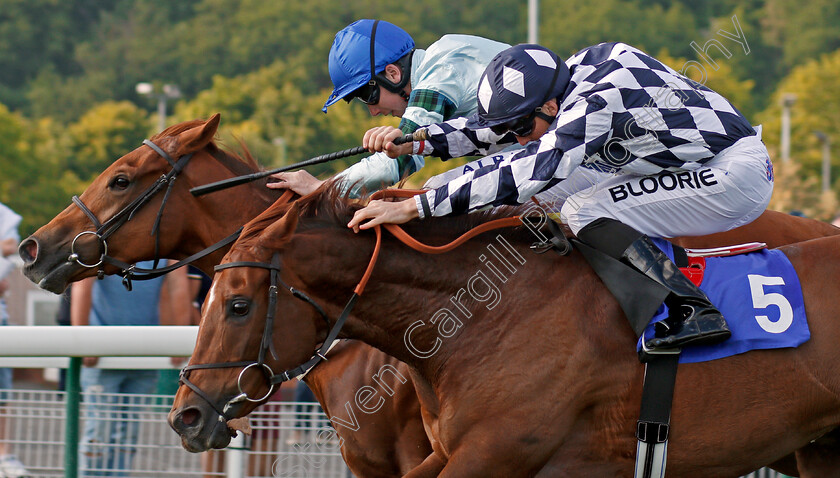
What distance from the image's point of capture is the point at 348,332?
10.3ft

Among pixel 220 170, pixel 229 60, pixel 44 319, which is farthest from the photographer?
pixel 229 60

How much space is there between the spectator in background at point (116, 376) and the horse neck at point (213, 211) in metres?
0.72

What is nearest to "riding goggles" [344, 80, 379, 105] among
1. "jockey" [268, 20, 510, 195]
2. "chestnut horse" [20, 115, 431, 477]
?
"jockey" [268, 20, 510, 195]

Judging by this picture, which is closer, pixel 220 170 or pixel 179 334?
pixel 179 334

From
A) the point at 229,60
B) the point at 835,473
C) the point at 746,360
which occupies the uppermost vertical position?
the point at 229,60

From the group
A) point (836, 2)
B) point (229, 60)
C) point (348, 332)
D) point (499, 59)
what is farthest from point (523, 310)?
point (229, 60)

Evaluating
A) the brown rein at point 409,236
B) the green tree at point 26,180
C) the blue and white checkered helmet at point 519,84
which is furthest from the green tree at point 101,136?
the blue and white checkered helmet at point 519,84

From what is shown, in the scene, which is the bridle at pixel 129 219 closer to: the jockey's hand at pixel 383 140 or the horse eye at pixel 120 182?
the horse eye at pixel 120 182

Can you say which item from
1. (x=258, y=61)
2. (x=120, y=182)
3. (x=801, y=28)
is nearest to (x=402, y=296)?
(x=120, y=182)

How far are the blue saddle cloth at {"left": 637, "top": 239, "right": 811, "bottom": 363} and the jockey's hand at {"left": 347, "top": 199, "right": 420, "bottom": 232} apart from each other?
2.66 feet

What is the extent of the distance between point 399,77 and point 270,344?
5.30 feet

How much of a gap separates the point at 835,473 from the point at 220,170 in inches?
101

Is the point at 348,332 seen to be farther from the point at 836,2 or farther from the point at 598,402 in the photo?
the point at 836,2

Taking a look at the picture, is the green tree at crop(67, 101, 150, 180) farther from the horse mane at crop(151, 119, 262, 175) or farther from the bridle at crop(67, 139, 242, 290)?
the bridle at crop(67, 139, 242, 290)
